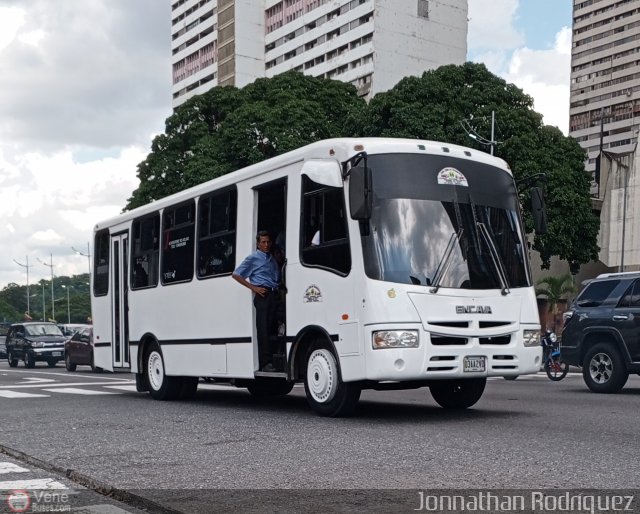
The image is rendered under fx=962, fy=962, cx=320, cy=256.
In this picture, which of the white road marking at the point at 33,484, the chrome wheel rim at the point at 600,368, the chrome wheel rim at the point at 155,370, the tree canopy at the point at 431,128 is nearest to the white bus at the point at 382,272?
the chrome wheel rim at the point at 155,370

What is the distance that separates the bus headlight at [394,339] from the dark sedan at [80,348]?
21.7 m

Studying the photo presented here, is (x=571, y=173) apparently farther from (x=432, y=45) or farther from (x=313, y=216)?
(x=432, y=45)

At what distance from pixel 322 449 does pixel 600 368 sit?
8939mm

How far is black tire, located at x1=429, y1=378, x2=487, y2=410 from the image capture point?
11.6 metres

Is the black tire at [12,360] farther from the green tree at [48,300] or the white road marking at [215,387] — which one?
the green tree at [48,300]

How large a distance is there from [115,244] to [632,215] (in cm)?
4552

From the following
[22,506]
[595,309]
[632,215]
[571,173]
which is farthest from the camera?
[632,215]

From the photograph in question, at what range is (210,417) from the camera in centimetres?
1108

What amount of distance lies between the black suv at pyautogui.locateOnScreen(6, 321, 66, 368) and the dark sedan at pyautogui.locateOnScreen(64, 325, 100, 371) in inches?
168

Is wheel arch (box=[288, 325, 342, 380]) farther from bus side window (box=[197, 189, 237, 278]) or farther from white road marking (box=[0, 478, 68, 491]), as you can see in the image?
white road marking (box=[0, 478, 68, 491])

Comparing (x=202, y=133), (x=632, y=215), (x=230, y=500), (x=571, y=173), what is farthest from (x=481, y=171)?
(x=632, y=215)

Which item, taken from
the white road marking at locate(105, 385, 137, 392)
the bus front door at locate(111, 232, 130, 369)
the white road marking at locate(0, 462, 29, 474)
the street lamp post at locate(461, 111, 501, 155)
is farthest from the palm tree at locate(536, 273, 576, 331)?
the white road marking at locate(0, 462, 29, 474)

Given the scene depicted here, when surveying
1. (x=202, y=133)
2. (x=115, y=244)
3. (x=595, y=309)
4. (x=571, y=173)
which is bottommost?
(x=595, y=309)

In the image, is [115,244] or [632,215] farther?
[632,215]
